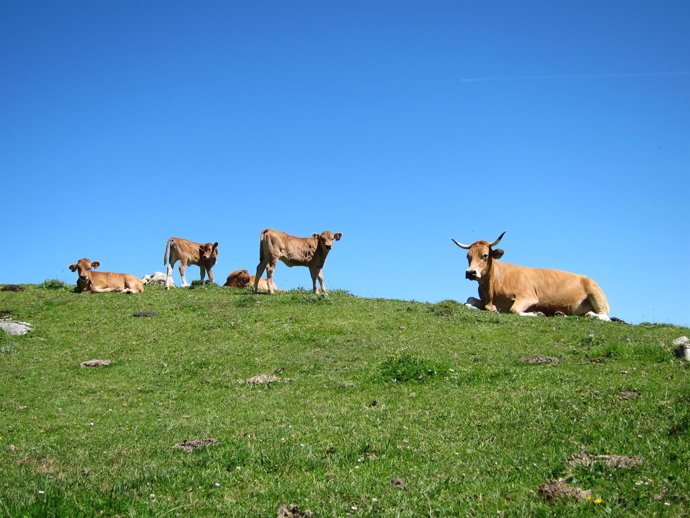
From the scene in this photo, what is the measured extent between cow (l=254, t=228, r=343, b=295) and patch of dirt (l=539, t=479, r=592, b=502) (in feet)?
69.4

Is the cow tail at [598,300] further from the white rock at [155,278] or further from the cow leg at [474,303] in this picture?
the white rock at [155,278]

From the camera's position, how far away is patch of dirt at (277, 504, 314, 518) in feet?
24.2

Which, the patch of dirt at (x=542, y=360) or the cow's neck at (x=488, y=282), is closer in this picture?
the patch of dirt at (x=542, y=360)

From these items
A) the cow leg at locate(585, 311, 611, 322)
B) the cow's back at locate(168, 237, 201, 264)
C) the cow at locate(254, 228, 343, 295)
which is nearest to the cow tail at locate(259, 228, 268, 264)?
the cow at locate(254, 228, 343, 295)

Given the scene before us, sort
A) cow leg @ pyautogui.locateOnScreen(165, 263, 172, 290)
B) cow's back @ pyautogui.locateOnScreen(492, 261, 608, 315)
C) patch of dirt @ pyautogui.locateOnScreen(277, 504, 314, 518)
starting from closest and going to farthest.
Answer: patch of dirt @ pyautogui.locateOnScreen(277, 504, 314, 518) < cow's back @ pyautogui.locateOnScreen(492, 261, 608, 315) < cow leg @ pyautogui.locateOnScreen(165, 263, 172, 290)

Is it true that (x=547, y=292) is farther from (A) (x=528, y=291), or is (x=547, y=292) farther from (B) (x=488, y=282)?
(B) (x=488, y=282)

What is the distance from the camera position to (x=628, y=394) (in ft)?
38.9

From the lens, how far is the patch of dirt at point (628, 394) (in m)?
11.5

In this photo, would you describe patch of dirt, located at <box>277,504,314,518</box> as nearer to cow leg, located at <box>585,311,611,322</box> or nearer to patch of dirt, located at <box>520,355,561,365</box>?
patch of dirt, located at <box>520,355,561,365</box>

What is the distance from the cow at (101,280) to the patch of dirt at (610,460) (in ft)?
82.7

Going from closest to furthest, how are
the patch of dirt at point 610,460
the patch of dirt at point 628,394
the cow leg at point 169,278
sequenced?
the patch of dirt at point 610,460, the patch of dirt at point 628,394, the cow leg at point 169,278

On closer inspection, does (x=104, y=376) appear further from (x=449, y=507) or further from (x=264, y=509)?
(x=449, y=507)

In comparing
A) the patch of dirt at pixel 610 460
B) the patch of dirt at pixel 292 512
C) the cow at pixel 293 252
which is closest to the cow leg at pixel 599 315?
the cow at pixel 293 252

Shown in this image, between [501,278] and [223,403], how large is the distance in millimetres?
14778
